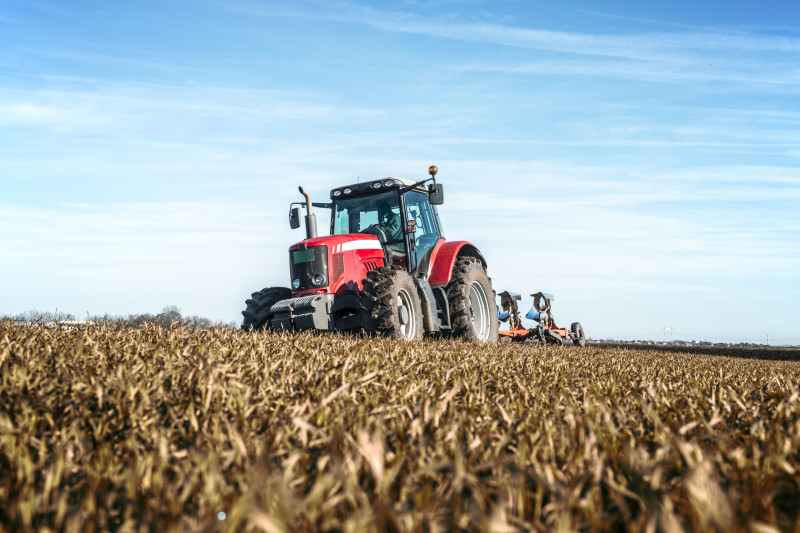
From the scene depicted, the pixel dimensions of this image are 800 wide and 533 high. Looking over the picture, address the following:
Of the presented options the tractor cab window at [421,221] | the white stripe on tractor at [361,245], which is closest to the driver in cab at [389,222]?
the tractor cab window at [421,221]

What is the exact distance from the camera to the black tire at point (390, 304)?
6812 mm

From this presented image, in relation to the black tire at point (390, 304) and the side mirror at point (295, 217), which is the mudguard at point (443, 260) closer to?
the black tire at point (390, 304)

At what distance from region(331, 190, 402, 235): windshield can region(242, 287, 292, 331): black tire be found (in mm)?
1247

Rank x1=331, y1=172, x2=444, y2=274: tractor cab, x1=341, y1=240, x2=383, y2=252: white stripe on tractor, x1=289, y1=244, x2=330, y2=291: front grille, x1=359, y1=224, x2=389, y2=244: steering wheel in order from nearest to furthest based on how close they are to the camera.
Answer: x1=289, y1=244, x2=330, y2=291: front grille < x1=341, y1=240, x2=383, y2=252: white stripe on tractor < x1=331, y1=172, x2=444, y2=274: tractor cab < x1=359, y1=224, x2=389, y2=244: steering wheel

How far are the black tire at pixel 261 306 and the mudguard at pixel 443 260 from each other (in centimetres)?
208

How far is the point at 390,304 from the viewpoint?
6859 mm

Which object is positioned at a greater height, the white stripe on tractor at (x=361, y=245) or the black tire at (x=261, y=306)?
the white stripe on tractor at (x=361, y=245)

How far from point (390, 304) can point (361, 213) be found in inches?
91.4

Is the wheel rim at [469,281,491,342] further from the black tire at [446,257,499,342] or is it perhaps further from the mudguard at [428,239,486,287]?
the mudguard at [428,239,486,287]

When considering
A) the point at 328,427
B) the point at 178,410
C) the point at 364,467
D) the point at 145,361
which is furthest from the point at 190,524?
the point at 145,361

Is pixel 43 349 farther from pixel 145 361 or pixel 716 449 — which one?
pixel 716 449

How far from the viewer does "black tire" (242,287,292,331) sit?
790 centimetres

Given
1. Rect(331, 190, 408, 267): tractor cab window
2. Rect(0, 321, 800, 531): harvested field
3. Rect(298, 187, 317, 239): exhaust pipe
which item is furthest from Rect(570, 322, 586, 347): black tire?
Rect(0, 321, 800, 531): harvested field

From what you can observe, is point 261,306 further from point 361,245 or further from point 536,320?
point 536,320
